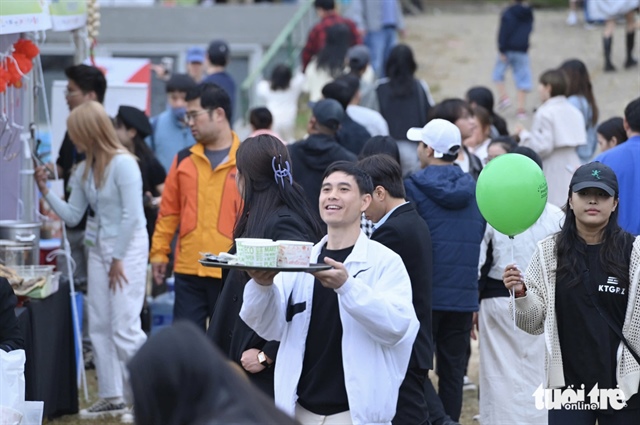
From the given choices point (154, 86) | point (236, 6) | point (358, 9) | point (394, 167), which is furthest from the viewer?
point (236, 6)

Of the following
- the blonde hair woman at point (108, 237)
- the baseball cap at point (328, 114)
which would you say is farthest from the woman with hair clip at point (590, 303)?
the blonde hair woman at point (108, 237)

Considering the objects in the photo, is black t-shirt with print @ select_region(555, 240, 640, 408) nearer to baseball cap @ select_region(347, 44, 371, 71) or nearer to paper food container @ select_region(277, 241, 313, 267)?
paper food container @ select_region(277, 241, 313, 267)

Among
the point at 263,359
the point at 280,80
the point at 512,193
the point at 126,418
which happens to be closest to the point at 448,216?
the point at 512,193

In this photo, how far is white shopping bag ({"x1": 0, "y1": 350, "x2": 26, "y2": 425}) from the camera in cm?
505

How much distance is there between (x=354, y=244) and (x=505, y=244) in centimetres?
258

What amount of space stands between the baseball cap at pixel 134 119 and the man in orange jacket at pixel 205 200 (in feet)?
5.53

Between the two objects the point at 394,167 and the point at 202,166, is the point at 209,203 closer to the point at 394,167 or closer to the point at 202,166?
the point at 202,166

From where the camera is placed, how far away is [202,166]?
283 inches

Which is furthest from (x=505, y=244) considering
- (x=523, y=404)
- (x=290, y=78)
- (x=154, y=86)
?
(x=154, y=86)

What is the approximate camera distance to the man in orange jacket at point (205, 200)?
23.3 ft

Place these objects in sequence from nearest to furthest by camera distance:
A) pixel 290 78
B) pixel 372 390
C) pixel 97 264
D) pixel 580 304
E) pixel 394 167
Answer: pixel 372 390
pixel 580 304
pixel 394 167
pixel 97 264
pixel 290 78

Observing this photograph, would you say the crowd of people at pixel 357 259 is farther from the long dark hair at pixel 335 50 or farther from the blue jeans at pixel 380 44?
the blue jeans at pixel 380 44

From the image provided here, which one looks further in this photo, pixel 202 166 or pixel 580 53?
pixel 580 53

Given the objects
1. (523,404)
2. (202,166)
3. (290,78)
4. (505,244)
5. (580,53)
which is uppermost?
(580,53)
